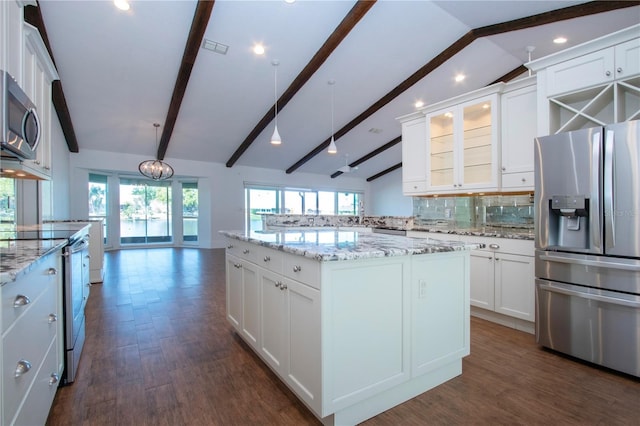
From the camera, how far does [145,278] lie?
4.79m

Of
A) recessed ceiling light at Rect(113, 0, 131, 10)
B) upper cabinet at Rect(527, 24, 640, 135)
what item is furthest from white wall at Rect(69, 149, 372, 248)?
upper cabinet at Rect(527, 24, 640, 135)

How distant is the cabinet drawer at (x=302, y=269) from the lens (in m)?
1.44

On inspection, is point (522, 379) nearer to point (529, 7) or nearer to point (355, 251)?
point (355, 251)

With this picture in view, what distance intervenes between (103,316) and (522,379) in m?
3.73

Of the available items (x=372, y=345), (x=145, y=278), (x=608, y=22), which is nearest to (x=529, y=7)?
(x=608, y=22)

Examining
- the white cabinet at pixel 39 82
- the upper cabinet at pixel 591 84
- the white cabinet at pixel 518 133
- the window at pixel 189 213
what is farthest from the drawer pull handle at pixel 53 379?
the window at pixel 189 213

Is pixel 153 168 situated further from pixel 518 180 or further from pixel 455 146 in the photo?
pixel 518 180

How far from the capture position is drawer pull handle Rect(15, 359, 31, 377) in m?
1.03

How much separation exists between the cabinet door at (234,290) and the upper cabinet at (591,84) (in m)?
2.77

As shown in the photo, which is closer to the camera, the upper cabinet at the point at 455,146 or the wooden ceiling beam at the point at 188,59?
the upper cabinet at the point at 455,146

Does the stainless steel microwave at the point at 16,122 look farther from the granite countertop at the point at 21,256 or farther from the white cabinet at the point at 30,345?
the white cabinet at the point at 30,345

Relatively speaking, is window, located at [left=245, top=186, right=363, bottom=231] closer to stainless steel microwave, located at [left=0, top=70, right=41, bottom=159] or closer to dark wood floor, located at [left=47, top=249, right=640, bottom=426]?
dark wood floor, located at [left=47, top=249, right=640, bottom=426]

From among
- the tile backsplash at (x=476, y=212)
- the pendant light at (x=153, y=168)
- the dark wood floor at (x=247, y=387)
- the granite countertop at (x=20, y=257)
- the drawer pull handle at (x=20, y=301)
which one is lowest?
the dark wood floor at (x=247, y=387)

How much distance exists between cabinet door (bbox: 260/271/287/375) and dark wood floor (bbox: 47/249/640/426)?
0.19 m
